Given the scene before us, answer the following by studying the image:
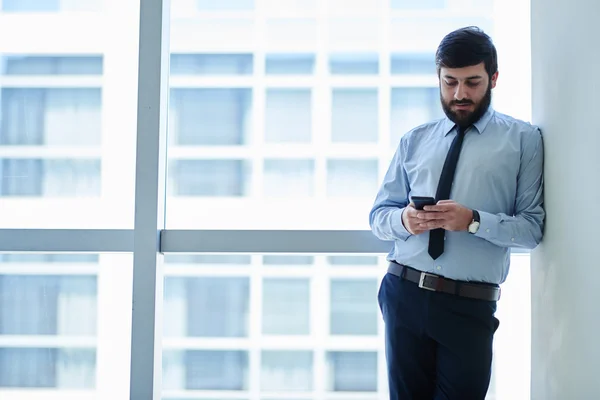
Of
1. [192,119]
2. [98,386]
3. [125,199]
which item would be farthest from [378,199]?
[98,386]

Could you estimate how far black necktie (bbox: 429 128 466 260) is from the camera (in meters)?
2.26

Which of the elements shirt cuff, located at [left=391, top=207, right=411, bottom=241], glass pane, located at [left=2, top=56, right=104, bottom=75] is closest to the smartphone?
shirt cuff, located at [left=391, top=207, right=411, bottom=241]

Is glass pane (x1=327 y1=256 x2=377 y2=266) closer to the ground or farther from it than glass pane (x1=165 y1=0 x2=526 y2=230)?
closer to the ground

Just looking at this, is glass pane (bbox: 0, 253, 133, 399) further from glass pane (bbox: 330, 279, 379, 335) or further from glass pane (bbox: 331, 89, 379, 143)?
glass pane (bbox: 331, 89, 379, 143)

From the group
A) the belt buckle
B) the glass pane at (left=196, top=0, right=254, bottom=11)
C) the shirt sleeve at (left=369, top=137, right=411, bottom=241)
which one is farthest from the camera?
the glass pane at (left=196, top=0, right=254, bottom=11)

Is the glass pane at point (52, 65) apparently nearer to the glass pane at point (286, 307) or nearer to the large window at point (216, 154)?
the large window at point (216, 154)

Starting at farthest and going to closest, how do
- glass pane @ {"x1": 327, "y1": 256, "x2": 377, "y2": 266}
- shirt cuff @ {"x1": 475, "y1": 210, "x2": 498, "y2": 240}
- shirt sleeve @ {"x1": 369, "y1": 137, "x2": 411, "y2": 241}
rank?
glass pane @ {"x1": 327, "y1": 256, "x2": 377, "y2": 266}, shirt sleeve @ {"x1": 369, "y1": 137, "x2": 411, "y2": 241}, shirt cuff @ {"x1": 475, "y1": 210, "x2": 498, "y2": 240}

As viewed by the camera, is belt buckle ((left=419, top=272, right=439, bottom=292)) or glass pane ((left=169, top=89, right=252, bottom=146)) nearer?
belt buckle ((left=419, top=272, right=439, bottom=292))

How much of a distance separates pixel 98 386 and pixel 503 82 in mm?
2383

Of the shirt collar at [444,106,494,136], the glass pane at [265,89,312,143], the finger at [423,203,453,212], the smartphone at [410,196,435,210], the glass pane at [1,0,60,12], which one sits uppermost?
the glass pane at [1,0,60,12]

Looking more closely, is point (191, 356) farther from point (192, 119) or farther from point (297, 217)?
point (192, 119)

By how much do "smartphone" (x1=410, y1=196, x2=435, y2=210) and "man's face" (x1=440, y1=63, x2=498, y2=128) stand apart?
35 centimetres

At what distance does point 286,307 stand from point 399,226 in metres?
1.02

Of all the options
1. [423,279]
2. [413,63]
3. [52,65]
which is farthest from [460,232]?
[52,65]
